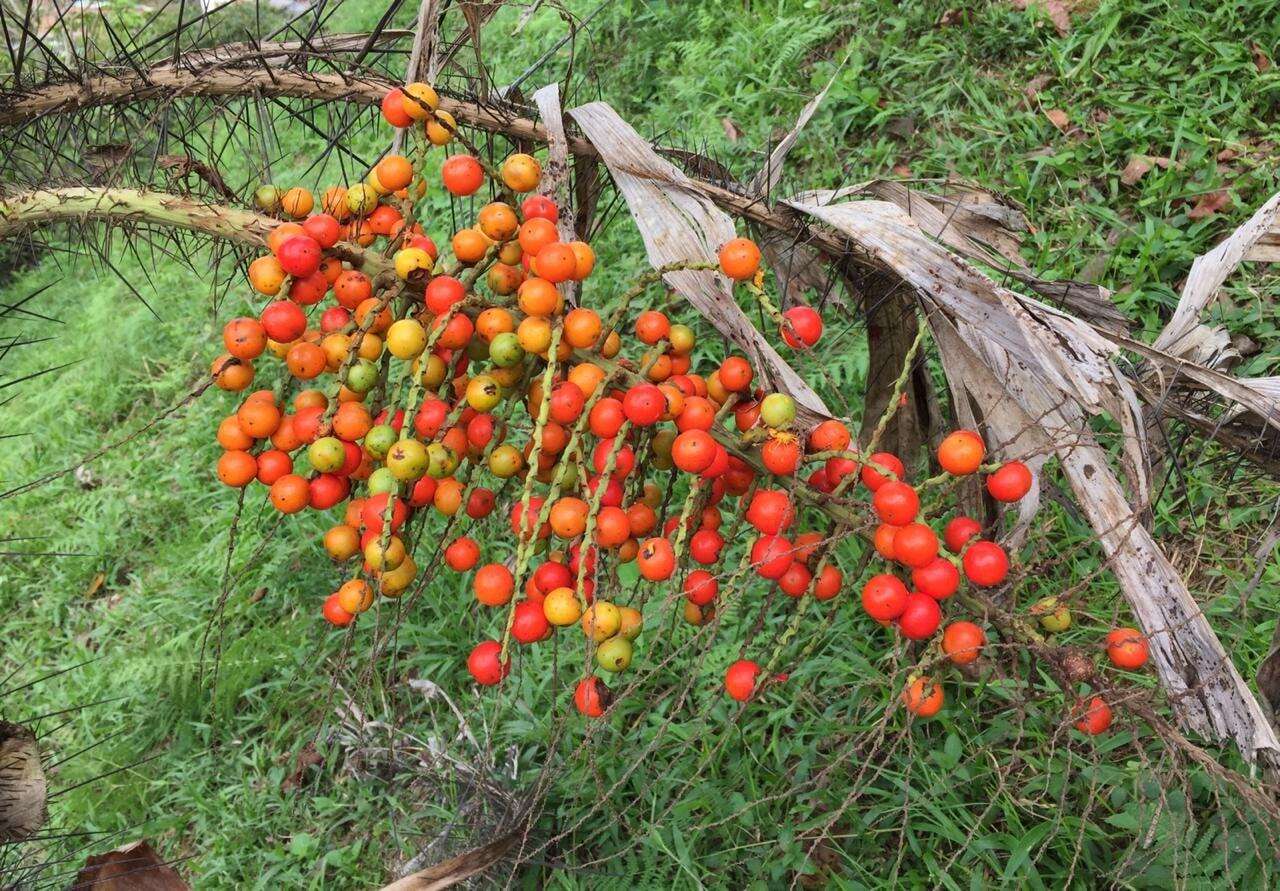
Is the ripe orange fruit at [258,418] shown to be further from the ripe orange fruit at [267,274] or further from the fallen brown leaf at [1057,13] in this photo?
the fallen brown leaf at [1057,13]

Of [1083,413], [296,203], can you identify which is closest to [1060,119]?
[1083,413]

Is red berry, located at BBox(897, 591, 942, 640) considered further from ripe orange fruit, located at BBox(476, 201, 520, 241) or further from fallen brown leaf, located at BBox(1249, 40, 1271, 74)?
fallen brown leaf, located at BBox(1249, 40, 1271, 74)

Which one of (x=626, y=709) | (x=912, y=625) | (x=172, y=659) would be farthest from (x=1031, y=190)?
(x=172, y=659)

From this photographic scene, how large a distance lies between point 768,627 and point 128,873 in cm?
162

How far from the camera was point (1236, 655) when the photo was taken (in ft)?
6.53

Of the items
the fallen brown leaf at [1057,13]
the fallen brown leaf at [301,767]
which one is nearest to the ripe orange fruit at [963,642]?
the fallen brown leaf at [301,767]

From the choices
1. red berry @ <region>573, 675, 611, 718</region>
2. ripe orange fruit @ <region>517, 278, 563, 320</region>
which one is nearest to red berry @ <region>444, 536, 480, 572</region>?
red berry @ <region>573, 675, 611, 718</region>

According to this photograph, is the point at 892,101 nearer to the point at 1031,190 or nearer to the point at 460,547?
the point at 1031,190

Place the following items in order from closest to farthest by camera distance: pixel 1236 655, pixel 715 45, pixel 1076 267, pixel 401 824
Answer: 1. pixel 1236 655
2. pixel 401 824
3. pixel 1076 267
4. pixel 715 45

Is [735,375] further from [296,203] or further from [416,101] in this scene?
[296,203]

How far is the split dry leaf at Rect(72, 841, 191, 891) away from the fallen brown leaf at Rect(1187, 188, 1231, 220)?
2.95 meters

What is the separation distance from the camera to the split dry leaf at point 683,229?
1.26m

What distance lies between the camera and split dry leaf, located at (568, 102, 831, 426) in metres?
1.26

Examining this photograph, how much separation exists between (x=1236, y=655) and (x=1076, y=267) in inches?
49.4
